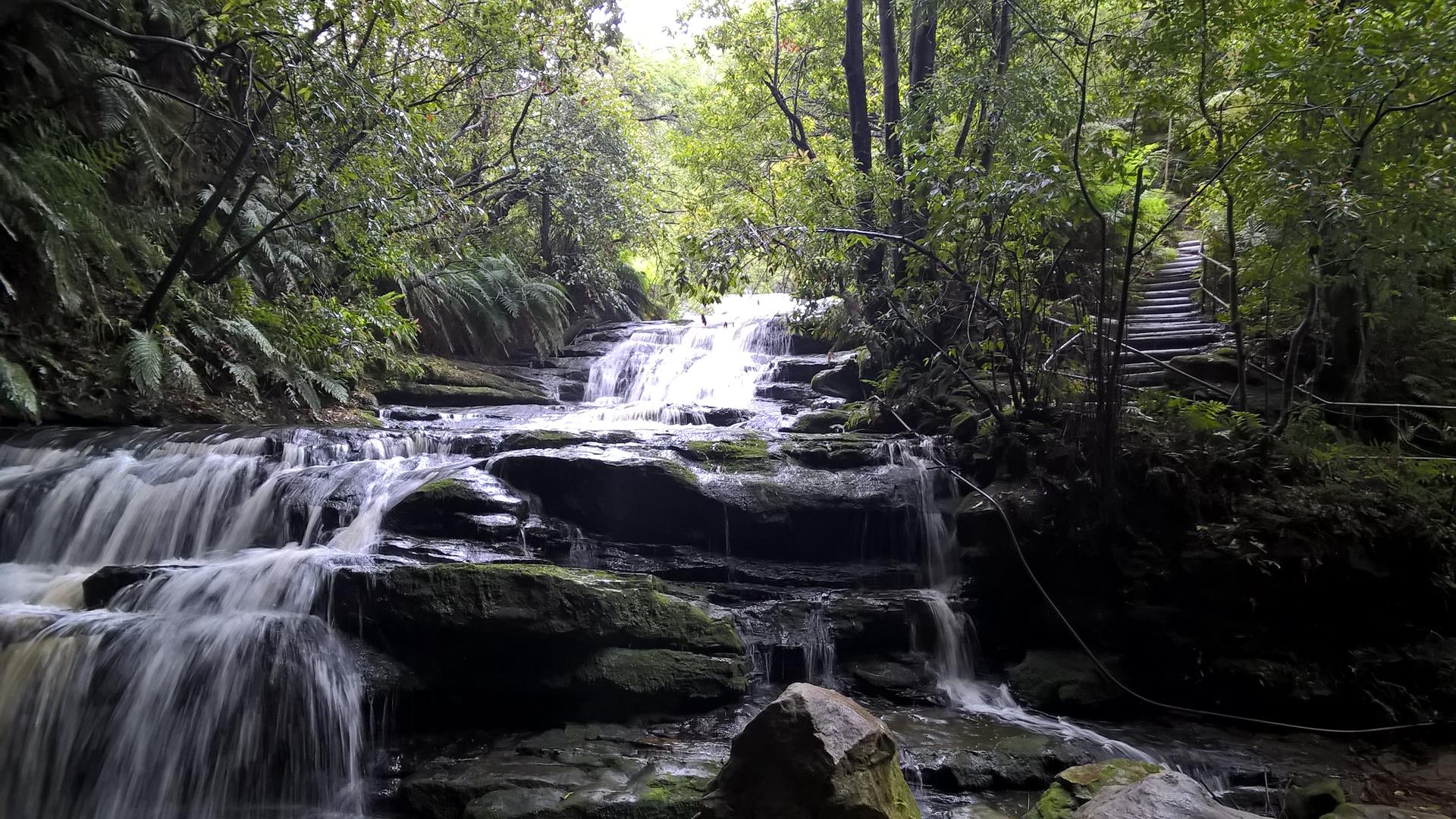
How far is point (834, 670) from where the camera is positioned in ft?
18.2

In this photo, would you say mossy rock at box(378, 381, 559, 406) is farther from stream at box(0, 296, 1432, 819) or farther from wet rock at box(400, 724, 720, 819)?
wet rock at box(400, 724, 720, 819)

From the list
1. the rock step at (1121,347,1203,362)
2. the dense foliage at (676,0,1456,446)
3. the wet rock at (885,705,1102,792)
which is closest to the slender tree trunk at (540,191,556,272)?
the dense foliage at (676,0,1456,446)

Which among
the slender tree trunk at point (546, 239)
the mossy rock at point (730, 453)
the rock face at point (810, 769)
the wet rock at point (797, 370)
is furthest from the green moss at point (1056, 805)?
the slender tree trunk at point (546, 239)

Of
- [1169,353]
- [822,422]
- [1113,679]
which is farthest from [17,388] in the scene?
[1169,353]

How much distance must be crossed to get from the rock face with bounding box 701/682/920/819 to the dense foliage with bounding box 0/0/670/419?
18.9ft

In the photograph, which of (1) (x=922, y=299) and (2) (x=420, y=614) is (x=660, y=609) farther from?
(1) (x=922, y=299)

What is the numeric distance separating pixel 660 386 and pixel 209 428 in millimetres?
7039

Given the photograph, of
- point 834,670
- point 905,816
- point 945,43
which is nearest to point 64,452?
point 834,670

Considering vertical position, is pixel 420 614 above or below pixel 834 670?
above

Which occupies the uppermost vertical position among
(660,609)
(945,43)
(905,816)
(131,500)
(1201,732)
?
(945,43)

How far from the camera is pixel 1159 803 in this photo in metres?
2.90

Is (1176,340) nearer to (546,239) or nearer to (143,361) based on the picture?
(143,361)

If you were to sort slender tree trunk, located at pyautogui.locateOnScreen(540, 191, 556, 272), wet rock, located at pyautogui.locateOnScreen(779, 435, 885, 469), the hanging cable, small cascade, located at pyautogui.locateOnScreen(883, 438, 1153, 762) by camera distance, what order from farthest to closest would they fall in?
1. slender tree trunk, located at pyautogui.locateOnScreen(540, 191, 556, 272)
2. wet rock, located at pyautogui.locateOnScreen(779, 435, 885, 469)
3. small cascade, located at pyautogui.locateOnScreen(883, 438, 1153, 762)
4. the hanging cable

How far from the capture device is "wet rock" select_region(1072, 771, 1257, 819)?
2.83 metres
